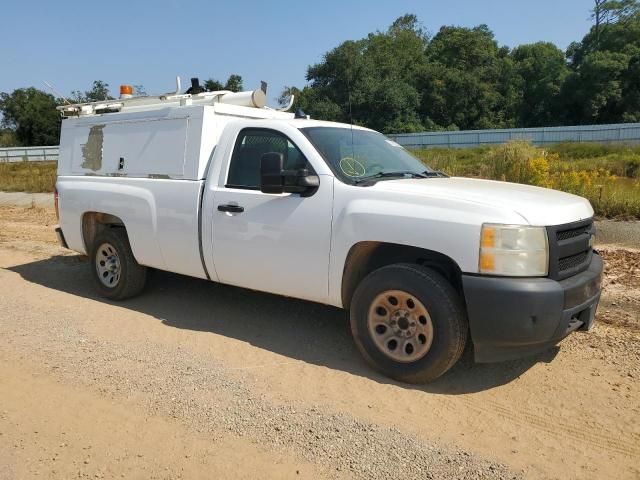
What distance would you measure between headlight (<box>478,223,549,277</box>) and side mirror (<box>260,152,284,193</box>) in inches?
64.8

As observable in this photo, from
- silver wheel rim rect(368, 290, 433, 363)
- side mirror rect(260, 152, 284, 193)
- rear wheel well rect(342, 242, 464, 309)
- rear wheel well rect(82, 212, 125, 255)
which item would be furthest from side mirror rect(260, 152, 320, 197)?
rear wheel well rect(82, 212, 125, 255)

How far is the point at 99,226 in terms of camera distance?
21.2 feet

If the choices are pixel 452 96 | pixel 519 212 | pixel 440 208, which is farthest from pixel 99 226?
pixel 452 96

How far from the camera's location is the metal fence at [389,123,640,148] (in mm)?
33031

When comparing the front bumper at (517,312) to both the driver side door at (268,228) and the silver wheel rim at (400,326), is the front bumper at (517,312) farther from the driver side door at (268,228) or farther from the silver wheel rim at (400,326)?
the driver side door at (268,228)

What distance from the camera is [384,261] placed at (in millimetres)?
4422

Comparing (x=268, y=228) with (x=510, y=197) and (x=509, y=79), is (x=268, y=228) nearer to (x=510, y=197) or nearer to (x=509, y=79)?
(x=510, y=197)

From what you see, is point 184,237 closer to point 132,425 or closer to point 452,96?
point 132,425

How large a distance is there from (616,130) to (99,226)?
34158 mm

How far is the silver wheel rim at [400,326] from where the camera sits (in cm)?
400

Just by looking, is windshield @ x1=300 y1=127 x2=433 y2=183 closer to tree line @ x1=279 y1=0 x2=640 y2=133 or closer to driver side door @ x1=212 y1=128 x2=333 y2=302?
driver side door @ x1=212 y1=128 x2=333 y2=302

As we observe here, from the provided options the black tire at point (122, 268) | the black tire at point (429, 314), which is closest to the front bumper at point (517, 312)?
the black tire at point (429, 314)

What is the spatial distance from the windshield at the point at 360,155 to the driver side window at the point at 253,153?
0.23 metres

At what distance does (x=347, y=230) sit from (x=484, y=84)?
56.6 metres
